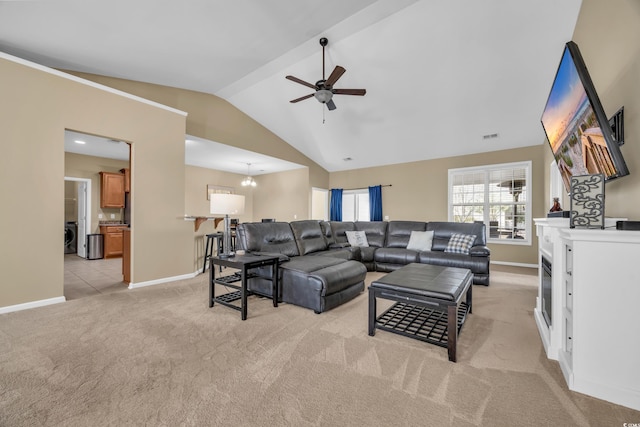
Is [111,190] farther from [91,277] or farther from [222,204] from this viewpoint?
[222,204]

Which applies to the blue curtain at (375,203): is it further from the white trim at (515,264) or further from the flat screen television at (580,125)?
the flat screen television at (580,125)

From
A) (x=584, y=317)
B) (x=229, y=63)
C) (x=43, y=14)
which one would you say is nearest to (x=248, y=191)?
(x=229, y=63)

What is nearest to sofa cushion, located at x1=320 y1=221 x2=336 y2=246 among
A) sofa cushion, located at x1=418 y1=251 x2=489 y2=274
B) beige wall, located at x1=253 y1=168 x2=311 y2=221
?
sofa cushion, located at x1=418 y1=251 x2=489 y2=274

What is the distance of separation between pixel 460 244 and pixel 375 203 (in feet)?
10.5

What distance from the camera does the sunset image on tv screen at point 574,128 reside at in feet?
5.88

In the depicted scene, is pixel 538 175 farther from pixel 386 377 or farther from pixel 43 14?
pixel 43 14

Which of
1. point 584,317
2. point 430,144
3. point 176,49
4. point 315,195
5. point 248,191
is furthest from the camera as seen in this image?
point 248,191

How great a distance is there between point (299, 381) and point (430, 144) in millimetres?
5788

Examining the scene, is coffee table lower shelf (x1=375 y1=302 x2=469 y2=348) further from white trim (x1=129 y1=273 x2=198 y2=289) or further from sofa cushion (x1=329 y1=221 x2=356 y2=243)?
white trim (x1=129 y1=273 x2=198 y2=289)

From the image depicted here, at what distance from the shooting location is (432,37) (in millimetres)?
3551

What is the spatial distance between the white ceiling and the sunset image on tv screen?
1.61 m

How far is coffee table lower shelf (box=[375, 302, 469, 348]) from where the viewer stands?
7.02ft

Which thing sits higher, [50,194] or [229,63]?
[229,63]

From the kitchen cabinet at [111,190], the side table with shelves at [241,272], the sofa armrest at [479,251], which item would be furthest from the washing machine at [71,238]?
the sofa armrest at [479,251]
